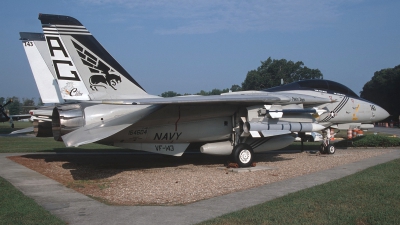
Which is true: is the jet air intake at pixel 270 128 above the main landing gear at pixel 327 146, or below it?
above

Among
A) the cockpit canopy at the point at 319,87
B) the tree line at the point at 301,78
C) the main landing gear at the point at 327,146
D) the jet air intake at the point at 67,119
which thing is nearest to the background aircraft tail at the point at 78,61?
the jet air intake at the point at 67,119

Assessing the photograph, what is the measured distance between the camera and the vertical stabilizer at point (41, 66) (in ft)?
55.2

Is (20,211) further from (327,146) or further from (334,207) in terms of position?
(327,146)

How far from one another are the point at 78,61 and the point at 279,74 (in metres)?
38.4

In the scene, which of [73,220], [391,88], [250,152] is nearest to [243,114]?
[250,152]

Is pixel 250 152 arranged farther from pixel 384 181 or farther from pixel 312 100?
pixel 384 181

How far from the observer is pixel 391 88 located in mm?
62031

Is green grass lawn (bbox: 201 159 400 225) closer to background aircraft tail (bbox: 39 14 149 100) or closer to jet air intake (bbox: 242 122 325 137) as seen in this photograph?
jet air intake (bbox: 242 122 325 137)

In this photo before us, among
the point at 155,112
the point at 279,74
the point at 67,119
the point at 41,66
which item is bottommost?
the point at 67,119

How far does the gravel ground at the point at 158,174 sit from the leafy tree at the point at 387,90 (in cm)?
5231

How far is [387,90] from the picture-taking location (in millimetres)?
63406

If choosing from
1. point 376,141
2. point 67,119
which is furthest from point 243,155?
point 376,141

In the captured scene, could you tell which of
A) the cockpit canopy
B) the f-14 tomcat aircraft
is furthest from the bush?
the f-14 tomcat aircraft

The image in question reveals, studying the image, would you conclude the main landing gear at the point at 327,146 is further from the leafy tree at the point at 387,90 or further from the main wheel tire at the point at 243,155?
the leafy tree at the point at 387,90
